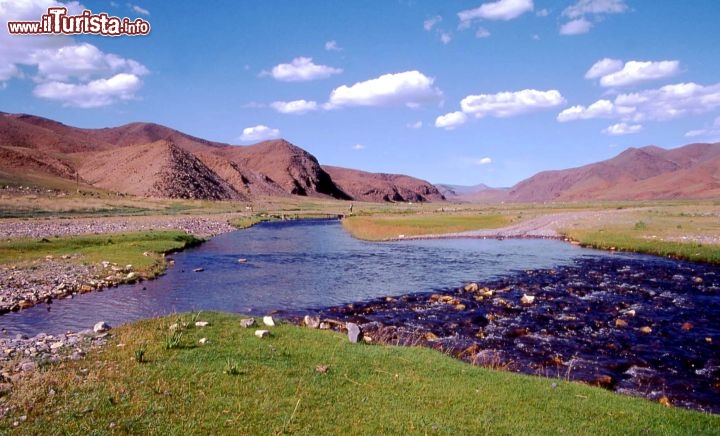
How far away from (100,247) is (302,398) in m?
31.5

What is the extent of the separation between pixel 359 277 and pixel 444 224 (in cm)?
4089

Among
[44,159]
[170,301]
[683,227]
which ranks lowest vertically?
[170,301]

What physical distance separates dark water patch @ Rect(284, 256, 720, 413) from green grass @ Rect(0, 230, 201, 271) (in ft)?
54.8

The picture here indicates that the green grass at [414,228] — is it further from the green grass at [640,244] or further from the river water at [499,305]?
the river water at [499,305]

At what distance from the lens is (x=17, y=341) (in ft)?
42.8

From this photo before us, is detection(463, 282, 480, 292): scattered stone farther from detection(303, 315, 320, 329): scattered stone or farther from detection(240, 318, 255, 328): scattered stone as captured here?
detection(240, 318, 255, 328): scattered stone

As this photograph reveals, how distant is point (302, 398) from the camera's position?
357 inches

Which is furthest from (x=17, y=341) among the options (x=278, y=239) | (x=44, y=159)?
(x=44, y=159)

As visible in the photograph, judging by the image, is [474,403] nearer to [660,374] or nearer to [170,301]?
[660,374]

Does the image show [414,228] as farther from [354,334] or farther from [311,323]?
[354,334]

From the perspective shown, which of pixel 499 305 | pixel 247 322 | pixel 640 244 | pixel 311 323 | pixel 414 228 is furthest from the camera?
pixel 414 228

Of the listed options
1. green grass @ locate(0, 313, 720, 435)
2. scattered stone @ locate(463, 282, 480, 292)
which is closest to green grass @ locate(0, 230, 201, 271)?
scattered stone @ locate(463, 282, 480, 292)

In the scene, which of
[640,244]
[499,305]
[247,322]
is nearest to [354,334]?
[247,322]

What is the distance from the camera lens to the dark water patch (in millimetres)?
13164
